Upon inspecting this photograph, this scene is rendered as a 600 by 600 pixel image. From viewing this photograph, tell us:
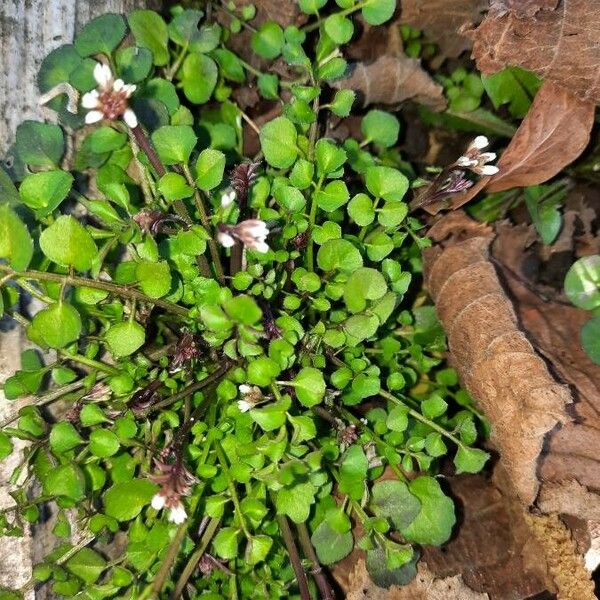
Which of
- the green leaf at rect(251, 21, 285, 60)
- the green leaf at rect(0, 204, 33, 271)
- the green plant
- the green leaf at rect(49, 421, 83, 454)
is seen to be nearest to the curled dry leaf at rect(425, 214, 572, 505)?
the green plant

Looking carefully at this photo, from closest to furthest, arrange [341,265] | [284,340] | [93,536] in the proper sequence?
[284,340] < [341,265] < [93,536]

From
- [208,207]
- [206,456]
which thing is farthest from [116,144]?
[206,456]

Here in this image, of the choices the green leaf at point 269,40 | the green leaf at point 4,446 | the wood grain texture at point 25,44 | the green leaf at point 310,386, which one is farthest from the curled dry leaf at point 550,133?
the green leaf at point 4,446

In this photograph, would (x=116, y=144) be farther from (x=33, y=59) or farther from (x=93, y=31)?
(x=33, y=59)

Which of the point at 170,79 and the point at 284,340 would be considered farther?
the point at 170,79

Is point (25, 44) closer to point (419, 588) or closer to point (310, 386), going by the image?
point (310, 386)

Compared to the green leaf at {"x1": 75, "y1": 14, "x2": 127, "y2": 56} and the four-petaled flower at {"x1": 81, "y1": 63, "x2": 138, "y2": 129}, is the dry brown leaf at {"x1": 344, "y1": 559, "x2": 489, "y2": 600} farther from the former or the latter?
the green leaf at {"x1": 75, "y1": 14, "x2": 127, "y2": 56}

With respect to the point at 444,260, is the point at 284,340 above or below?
above
